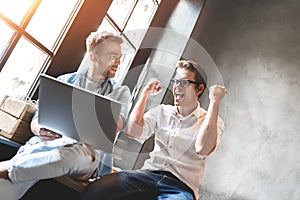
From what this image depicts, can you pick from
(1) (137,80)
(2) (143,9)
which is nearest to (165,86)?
(1) (137,80)

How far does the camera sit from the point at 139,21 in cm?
251

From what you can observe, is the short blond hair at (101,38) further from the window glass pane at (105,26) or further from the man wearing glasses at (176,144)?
the window glass pane at (105,26)

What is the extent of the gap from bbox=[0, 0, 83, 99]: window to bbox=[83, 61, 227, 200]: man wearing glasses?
59cm

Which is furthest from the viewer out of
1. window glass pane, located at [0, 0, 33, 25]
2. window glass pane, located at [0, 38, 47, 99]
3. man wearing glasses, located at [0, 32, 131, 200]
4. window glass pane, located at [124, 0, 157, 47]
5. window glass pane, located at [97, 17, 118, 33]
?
window glass pane, located at [124, 0, 157, 47]

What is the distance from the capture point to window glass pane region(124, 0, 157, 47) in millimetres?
2387

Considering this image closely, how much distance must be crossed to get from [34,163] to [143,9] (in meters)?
1.69

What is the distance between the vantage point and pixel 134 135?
166cm

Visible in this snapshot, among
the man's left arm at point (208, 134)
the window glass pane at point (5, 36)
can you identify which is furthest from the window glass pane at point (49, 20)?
the man's left arm at point (208, 134)

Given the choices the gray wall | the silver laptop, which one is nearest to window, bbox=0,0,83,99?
the silver laptop

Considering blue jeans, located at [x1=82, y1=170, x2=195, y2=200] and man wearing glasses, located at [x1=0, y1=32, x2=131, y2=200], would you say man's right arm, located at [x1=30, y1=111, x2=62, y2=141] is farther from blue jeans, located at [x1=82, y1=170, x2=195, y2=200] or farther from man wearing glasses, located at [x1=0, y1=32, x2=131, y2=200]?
blue jeans, located at [x1=82, y1=170, x2=195, y2=200]

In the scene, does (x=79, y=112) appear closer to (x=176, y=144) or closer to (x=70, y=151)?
(x=70, y=151)

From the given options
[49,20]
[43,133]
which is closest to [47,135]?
[43,133]

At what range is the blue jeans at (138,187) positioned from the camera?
Answer: 53.1 inches

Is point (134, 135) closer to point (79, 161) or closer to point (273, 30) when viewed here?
point (79, 161)
